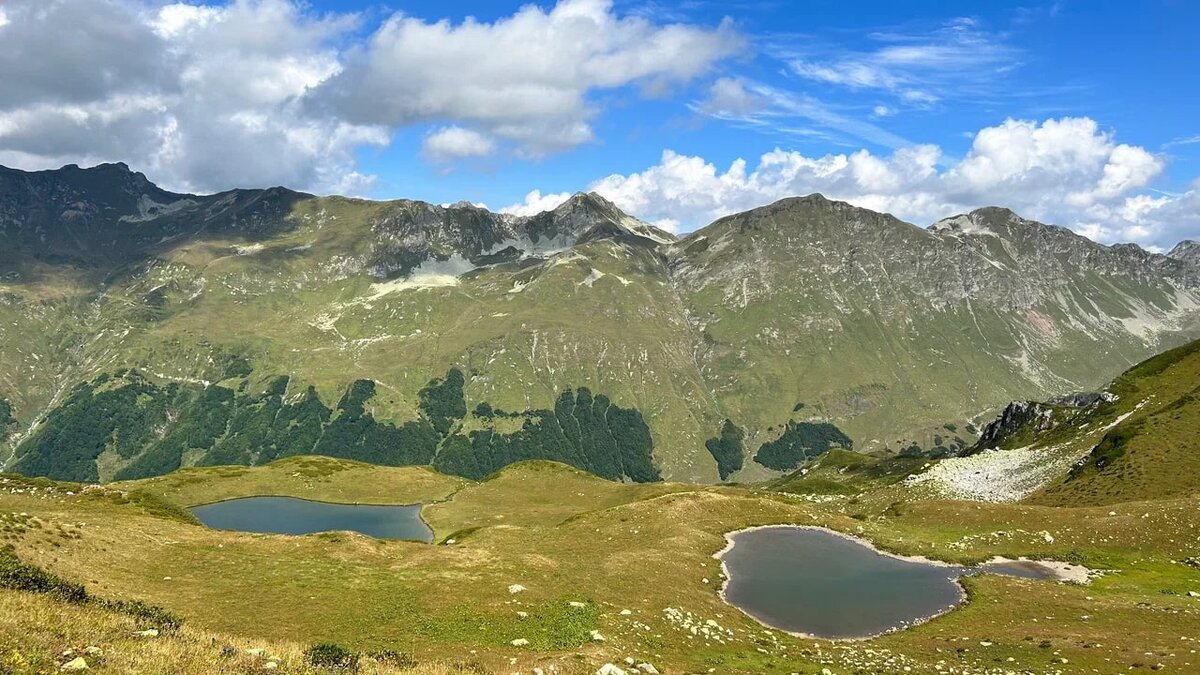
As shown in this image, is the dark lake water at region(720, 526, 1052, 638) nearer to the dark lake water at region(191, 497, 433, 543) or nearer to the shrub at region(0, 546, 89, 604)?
the shrub at region(0, 546, 89, 604)

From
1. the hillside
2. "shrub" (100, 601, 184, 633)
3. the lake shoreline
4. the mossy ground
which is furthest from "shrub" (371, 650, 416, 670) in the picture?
the hillside

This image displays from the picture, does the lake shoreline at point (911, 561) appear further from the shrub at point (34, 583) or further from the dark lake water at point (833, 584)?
the shrub at point (34, 583)

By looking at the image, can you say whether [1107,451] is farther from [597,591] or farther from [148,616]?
[148,616]

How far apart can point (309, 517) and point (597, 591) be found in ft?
277

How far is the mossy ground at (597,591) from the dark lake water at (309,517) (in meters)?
30.3

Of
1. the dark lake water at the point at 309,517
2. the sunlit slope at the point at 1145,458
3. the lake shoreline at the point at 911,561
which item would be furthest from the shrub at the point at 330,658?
the sunlit slope at the point at 1145,458

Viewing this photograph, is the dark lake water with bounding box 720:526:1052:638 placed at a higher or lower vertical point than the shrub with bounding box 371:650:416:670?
lower

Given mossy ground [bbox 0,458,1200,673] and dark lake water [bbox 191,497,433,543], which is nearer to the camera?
mossy ground [bbox 0,458,1200,673]

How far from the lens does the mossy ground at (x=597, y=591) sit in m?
36.9

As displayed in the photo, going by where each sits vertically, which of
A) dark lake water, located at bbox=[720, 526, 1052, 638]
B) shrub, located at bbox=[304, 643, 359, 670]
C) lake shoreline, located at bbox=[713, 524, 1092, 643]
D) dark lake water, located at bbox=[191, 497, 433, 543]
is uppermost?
shrub, located at bbox=[304, 643, 359, 670]

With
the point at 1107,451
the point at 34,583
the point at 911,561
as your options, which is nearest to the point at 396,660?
the point at 34,583

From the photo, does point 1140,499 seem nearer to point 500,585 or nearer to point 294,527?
point 500,585

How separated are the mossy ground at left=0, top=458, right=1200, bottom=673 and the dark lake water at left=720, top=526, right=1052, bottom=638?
2.26 meters

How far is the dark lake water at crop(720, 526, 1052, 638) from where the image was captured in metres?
48.4
